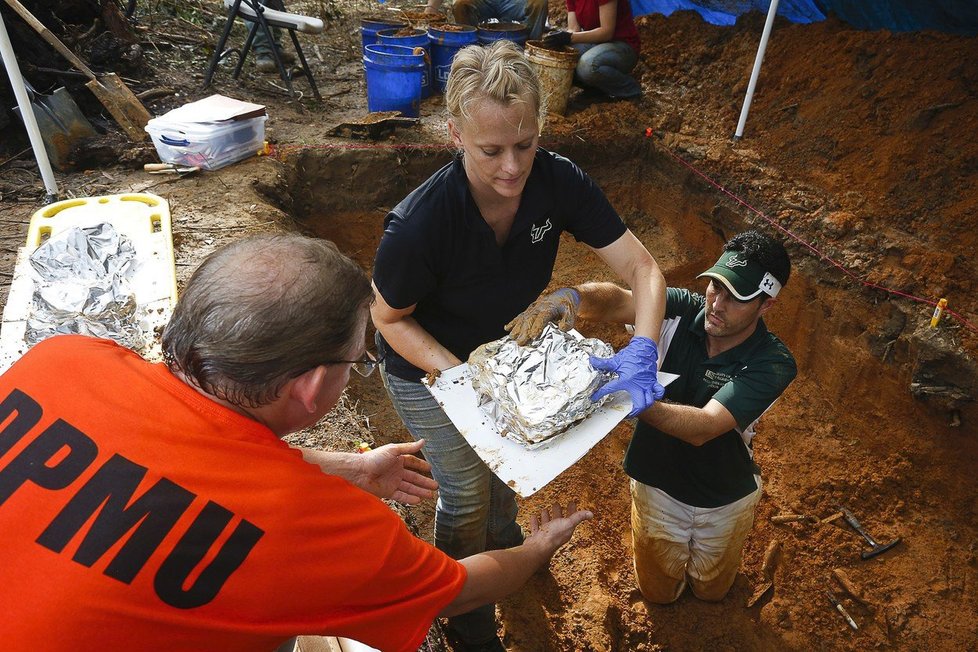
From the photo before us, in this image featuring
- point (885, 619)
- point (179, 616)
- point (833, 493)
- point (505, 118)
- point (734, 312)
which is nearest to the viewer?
point (179, 616)

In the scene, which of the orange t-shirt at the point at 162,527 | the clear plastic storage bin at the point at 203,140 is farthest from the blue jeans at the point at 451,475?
the clear plastic storage bin at the point at 203,140

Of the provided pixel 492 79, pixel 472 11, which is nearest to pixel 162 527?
pixel 492 79

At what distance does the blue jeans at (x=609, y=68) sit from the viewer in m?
5.80

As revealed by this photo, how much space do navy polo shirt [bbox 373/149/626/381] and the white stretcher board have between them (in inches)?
9.9

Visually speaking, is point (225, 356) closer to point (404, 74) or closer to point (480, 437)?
point (480, 437)

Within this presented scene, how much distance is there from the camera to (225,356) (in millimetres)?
1185

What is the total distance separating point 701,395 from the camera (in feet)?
8.35

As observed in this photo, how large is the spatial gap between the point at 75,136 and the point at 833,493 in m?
5.80

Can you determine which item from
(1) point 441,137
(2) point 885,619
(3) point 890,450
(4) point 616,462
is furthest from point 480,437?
(1) point 441,137

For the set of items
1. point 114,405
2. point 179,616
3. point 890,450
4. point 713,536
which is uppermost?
point 114,405

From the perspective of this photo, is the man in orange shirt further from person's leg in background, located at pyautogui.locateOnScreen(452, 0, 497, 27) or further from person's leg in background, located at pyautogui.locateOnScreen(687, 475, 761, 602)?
person's leg in background, located at pyautogui.locateOnScreen(452, 0, 497, 27)

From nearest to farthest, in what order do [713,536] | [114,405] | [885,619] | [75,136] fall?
[114,405]
[713,536]
[885,619]
[75,136]

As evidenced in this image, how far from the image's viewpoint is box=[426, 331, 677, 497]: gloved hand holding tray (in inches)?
70.3

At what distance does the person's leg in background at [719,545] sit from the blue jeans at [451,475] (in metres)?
1.00
